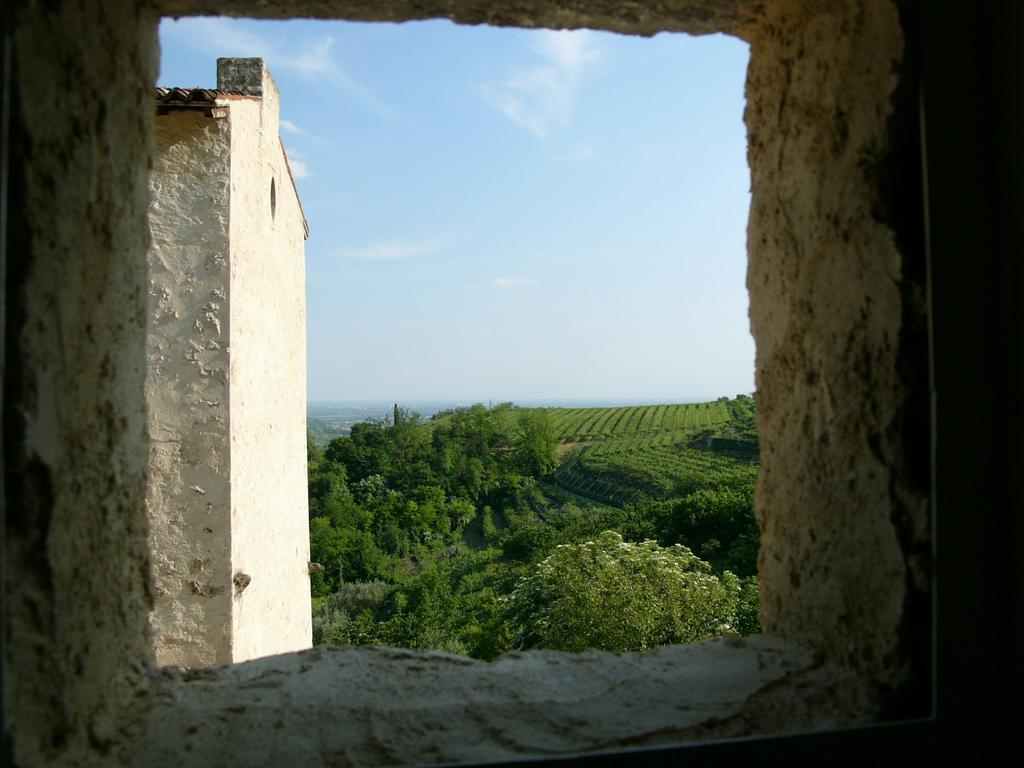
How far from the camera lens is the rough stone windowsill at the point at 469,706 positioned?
1214 mm

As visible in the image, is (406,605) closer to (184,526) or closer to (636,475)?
(636,475)

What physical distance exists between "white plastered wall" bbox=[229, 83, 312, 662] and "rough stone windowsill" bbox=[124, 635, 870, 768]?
3246 mm

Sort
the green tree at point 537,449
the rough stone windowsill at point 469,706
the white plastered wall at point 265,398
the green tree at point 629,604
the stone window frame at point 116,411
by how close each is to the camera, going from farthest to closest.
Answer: the green tree at point 537,449 → the green tree at point 629,604 → the white plastered wall at point 265,398 → the rough stone windowsill at point 469,706 → the stone window frame at point 116,411

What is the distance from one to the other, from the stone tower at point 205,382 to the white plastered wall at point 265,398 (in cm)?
2

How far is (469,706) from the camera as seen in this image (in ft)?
4.44

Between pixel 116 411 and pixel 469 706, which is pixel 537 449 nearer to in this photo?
pixel 469 706

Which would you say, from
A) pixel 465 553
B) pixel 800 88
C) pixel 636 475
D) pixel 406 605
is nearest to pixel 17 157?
pixel 800 88

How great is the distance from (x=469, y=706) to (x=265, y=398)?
448 centimetres

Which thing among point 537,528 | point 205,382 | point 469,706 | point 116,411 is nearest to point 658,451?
point 537,528

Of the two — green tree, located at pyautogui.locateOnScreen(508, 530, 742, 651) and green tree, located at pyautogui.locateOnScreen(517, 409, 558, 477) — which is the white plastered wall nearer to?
green tree, located at pyautogui.locateOnScreen(508, 530, 742, 651)

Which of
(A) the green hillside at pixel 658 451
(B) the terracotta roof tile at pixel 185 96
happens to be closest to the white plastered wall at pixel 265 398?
(B) the terracotta roof tile at pixel 185 96

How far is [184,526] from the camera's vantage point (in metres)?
4.30

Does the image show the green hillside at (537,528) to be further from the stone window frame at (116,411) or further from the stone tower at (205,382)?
the stone window frame at (116,411)

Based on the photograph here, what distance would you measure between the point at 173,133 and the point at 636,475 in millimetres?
25558
